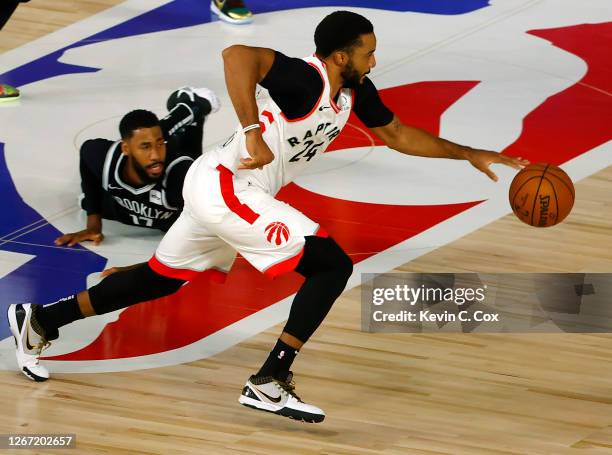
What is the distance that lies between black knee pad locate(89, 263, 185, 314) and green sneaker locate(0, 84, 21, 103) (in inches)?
166

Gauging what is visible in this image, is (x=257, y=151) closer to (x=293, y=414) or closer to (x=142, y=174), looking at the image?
(x=293, y=414)

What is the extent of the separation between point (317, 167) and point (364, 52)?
347cm

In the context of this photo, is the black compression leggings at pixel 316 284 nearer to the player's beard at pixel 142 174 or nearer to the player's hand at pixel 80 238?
the player's beard at pixel 142 174

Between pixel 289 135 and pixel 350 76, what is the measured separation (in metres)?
0.36

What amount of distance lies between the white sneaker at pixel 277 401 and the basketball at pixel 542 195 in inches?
67.5

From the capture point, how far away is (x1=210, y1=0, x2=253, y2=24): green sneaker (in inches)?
485

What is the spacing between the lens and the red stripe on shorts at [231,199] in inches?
241

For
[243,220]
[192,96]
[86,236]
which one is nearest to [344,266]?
[243,220]

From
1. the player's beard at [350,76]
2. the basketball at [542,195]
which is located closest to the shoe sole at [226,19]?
the basketball at [542,195]

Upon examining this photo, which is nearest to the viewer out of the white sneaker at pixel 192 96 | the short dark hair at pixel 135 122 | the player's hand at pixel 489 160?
the player's hand at pixel 489 160

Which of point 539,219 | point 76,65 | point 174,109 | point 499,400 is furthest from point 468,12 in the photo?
point 499,400

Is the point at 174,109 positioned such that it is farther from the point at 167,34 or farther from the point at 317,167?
the point at 167,34

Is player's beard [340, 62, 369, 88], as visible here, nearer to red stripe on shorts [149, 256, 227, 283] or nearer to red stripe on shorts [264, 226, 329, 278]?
red stripe on shorts [264, 226, 329, 278]

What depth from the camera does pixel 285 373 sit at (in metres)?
6.19
